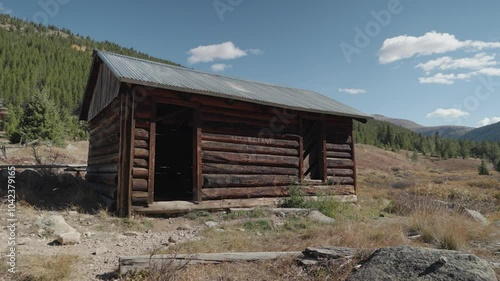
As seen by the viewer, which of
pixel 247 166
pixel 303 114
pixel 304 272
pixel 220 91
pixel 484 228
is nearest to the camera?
pixel 304 272

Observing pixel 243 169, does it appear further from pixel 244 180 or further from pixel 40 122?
pixel 40 122

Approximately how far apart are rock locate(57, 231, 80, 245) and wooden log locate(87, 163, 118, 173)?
3.40m

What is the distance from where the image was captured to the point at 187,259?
4.29 metres

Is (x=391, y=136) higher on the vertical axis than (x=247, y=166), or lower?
higher

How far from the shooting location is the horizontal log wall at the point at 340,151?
12.3 m

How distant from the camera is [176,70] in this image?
11.8 meters

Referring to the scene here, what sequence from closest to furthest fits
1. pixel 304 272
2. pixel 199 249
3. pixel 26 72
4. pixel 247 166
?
pixel 304 272 → pixel 199 249 → pixel 247 166 → pixel 26 72

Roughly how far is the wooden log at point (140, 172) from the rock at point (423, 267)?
594cm

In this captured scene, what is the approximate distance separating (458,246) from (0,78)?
102 metres

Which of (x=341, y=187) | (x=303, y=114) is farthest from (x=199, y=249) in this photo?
(x=341, y=187)

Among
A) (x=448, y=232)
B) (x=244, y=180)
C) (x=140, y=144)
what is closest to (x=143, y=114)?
(x=140, y=144)

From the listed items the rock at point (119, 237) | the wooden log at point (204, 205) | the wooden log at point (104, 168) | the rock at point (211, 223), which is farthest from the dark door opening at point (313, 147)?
the rock at point (119, 237)

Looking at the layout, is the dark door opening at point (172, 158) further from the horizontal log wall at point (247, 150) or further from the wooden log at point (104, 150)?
the horizontal log wall at point (247, 150)

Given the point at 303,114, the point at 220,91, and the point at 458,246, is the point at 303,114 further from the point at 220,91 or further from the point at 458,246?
the point at 458,246
